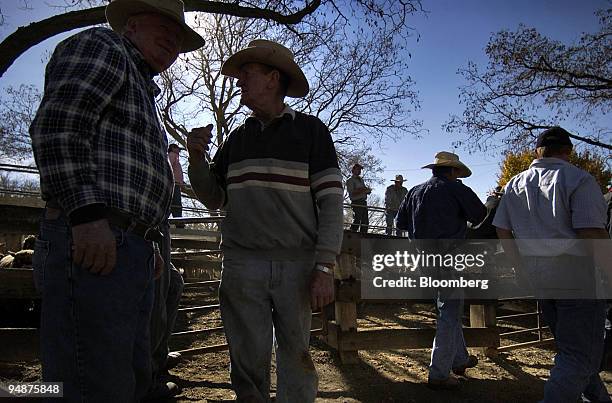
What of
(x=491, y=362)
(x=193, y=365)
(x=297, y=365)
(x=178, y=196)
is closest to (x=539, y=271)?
(x=297, y=365)

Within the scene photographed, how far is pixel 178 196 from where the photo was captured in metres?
11.8

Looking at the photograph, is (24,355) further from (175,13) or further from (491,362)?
(491,362)

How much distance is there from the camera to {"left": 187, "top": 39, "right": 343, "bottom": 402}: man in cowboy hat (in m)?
2.30

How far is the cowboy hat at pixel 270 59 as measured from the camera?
2.47 meters

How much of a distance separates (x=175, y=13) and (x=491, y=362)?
4955mm

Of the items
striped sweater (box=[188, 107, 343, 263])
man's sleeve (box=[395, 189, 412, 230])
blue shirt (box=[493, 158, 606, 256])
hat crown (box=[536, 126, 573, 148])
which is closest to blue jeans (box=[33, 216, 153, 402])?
striped sweater (box=[188, 107, 343, 263])

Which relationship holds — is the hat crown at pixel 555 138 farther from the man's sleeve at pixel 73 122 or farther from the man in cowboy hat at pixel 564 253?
the man's sleeve at pixel 73 122

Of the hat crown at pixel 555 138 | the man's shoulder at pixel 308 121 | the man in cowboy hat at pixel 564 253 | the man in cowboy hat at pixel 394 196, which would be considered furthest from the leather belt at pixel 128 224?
the man in cowboy hat at pixel 394 196

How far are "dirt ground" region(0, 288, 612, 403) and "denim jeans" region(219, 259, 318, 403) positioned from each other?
4.93ft

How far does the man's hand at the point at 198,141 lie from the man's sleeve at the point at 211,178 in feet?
0.12

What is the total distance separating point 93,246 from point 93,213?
111 millimetres

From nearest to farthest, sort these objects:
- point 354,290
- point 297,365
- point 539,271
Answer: point 297,365
point 539,271
point 354,290

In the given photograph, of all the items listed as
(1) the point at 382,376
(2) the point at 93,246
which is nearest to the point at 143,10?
(2) the point at 93,246

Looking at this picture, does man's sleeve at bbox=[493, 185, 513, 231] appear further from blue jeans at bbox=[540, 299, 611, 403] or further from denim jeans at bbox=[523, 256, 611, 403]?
blue jeans at bbox=[540, 299, 611, 403]
